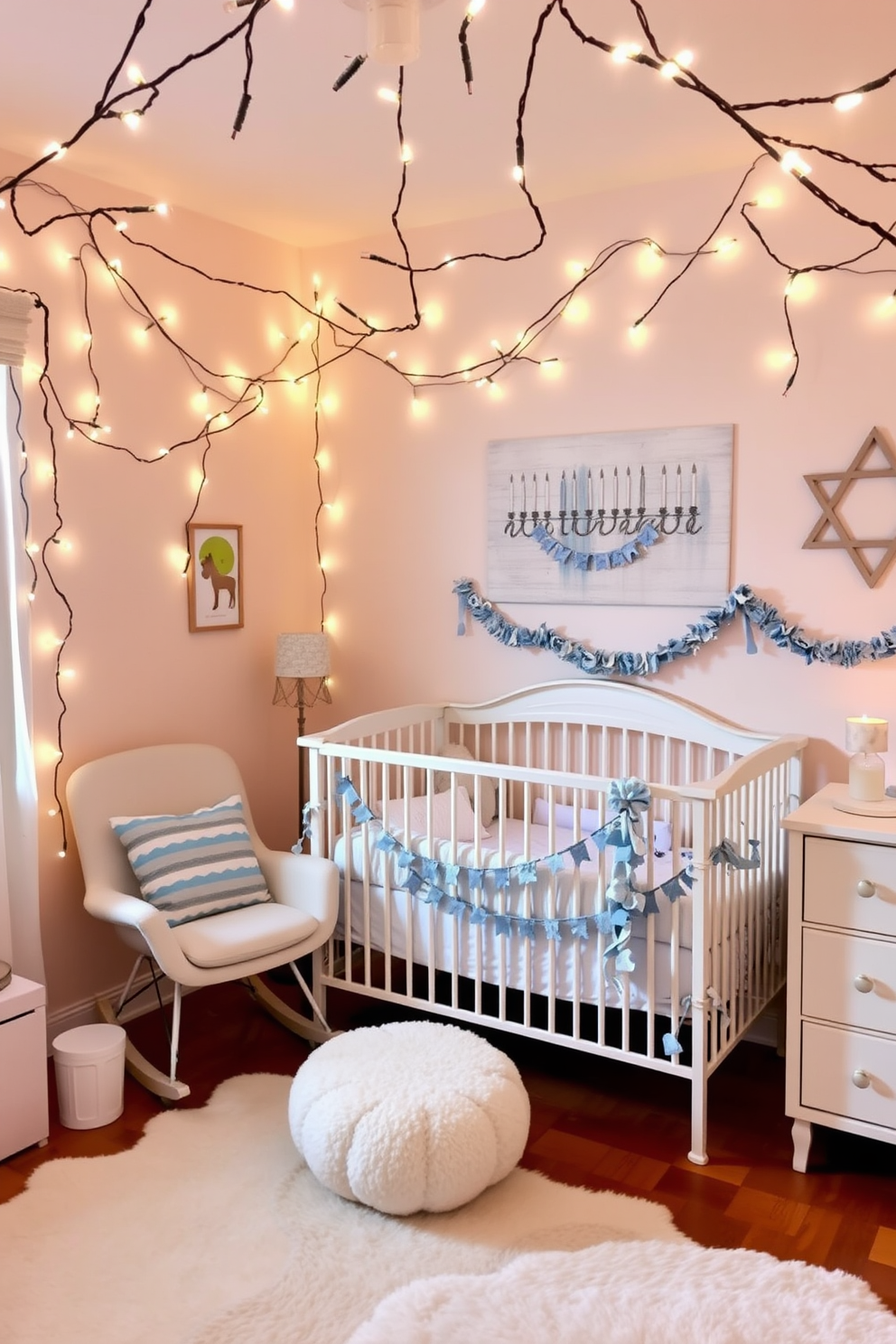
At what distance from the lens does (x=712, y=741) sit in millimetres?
3143

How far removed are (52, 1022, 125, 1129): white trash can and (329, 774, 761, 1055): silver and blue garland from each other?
2.84ft

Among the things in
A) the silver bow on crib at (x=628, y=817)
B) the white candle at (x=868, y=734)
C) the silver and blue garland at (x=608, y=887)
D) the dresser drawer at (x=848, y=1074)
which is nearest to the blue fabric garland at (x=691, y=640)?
the white candle at (x=868, y=734)

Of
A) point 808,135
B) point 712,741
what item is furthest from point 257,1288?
point 808,135

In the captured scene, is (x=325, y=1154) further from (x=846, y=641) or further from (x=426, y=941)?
(x=846, y=641)

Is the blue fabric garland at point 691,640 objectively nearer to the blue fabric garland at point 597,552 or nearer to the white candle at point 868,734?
the blue fabric garland at point 597,552

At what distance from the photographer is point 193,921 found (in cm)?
302

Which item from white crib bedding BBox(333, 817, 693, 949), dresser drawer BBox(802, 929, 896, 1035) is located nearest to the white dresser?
dresser drawer BBox(802, 929, 896, 1035)

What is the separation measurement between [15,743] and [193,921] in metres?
0.70

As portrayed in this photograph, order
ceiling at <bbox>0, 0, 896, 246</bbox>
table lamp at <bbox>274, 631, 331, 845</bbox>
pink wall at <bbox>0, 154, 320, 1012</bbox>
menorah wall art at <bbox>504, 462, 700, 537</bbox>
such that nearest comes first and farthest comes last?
ceiling at <bbox>0, 0, 896, 246</bbox>
pink wall at <bbox>0, 154, 320, 1012</bbox>
menorah wall art at <bbox>504, 462, 700, 537</bbox>
table lamp at <bbox>274, 631, 331, 845</bbox>

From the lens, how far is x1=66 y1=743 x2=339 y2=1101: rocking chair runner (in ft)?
9.27

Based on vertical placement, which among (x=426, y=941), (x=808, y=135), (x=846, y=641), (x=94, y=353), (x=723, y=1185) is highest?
(x=808, y=135)

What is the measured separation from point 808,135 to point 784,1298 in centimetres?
267

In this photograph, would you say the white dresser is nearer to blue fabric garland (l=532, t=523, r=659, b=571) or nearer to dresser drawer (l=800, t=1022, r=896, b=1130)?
dresser drawer (l=800, t=1022, r=896, b=1130)

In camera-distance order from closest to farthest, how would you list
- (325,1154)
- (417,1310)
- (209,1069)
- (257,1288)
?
(417,1310), (257,1288), (325,1154), (209,1069)
